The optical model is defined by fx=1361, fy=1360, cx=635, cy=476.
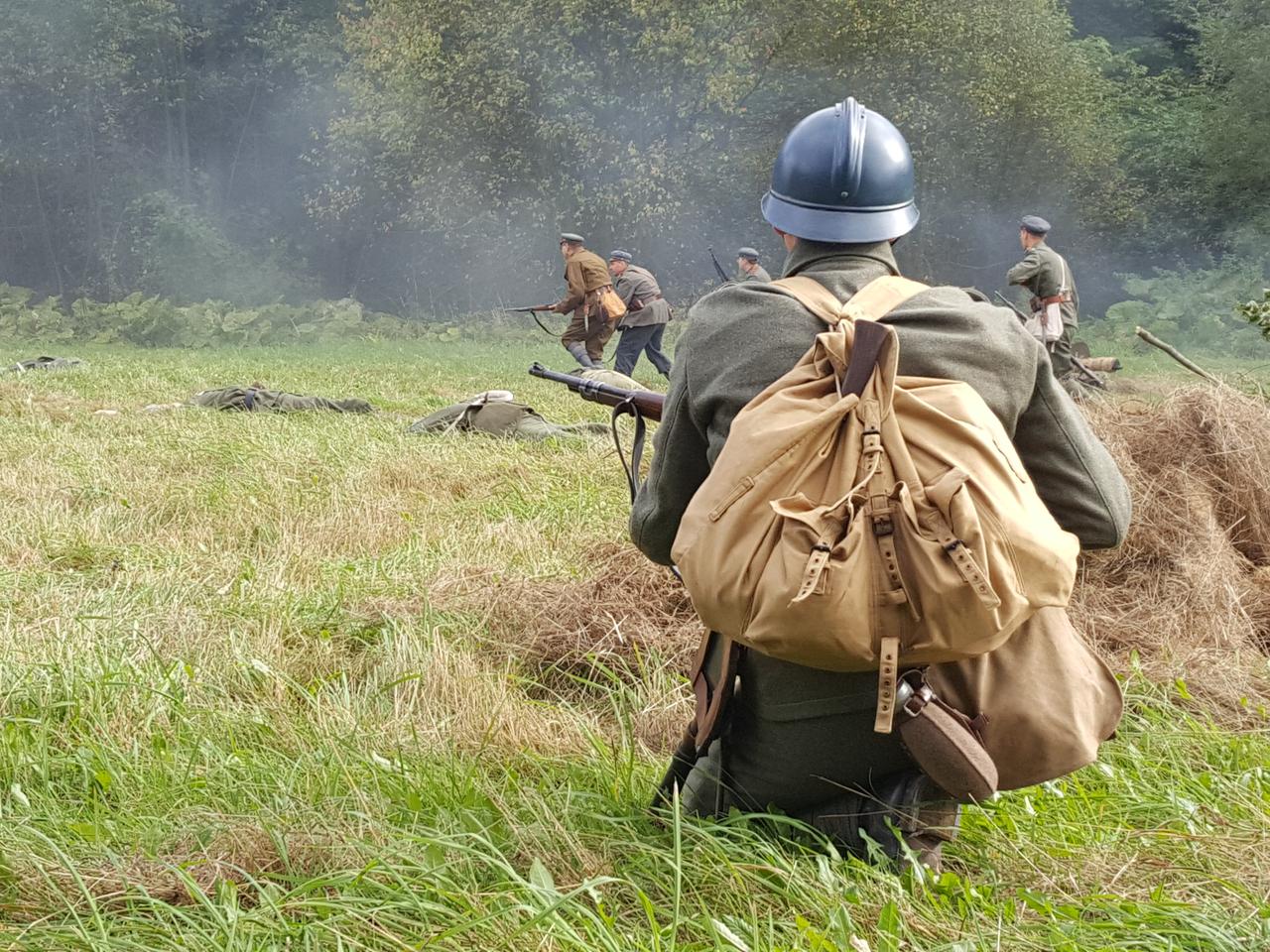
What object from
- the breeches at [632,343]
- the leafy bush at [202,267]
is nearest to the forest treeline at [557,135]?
the leafy bush at [202,267]

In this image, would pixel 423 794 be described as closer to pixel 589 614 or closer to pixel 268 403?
pixel 589 614

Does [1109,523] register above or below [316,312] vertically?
above

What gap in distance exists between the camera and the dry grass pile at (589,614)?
13.4 feet

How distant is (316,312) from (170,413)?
16996 mm

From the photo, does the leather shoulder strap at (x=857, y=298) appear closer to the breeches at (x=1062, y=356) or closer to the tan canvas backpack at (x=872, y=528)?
the tan canvas backpack at (x=872, y=528)

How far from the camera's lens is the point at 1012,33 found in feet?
82.4

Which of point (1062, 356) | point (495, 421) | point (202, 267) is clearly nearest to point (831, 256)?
point (495, 421)

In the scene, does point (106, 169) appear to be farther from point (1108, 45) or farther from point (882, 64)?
point (1108, 45)

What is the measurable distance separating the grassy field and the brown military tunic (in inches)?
373

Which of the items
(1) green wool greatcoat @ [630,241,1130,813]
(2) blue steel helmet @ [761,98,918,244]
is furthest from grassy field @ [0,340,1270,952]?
(2) blue steel helmet @ [761,98,918,244]

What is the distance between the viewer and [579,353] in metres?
15.5

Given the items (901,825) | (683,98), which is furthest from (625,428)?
(683,98)

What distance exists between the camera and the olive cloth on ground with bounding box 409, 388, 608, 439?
8.58 metres

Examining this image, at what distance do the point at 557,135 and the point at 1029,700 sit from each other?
82.4ft
